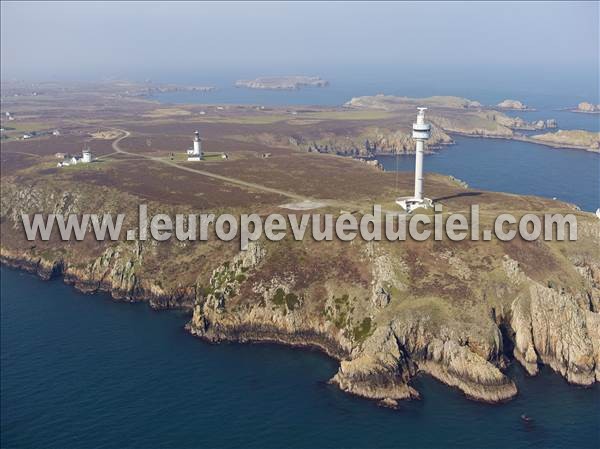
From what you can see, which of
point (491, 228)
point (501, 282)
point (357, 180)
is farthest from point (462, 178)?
point (501, 282)

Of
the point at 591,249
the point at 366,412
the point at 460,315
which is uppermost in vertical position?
the point at 591,249

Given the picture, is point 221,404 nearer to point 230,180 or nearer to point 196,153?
point 230,180

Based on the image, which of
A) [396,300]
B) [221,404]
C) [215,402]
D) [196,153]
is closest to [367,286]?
[396,300]

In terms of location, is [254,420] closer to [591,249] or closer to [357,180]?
[591,249]

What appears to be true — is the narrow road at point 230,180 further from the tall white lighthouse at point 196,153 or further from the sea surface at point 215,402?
the sea surface at point 215,402

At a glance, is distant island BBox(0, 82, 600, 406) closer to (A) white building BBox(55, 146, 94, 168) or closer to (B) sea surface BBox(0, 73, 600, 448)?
(B) sea surface BBox(0, 73, 600, 448)
